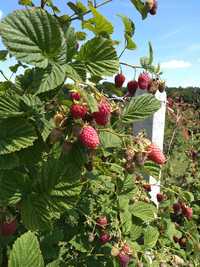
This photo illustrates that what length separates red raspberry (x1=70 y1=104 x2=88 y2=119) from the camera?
3.62 ft

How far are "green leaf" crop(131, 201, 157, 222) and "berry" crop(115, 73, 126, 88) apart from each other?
0.58 metres

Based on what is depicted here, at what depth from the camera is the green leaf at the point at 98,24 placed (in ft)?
4.20

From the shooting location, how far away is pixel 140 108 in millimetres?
1433

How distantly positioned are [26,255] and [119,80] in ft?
2.22

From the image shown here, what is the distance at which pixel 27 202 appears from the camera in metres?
1.17

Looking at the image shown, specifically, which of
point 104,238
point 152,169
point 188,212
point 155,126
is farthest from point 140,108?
point 155,126

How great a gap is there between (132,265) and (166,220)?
2.94 ft

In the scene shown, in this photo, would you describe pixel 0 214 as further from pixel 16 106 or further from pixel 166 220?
pixel 166 220

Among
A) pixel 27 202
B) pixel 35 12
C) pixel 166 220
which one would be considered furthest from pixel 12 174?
pixel 166 220

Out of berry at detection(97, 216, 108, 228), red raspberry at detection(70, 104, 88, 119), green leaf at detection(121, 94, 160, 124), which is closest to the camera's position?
red raspberry at detection(70, 104, 88, 119)

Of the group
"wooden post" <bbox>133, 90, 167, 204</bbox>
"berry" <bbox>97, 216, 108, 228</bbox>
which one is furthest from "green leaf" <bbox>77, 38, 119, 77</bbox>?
"wooden post" <bbox>133, 90, 167, 204</bbox>

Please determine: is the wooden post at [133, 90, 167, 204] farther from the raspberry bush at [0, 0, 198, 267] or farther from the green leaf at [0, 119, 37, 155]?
the green leaf at [0, 119, 37, 155]

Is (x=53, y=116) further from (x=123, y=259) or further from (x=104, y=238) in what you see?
(x=104, y=238)

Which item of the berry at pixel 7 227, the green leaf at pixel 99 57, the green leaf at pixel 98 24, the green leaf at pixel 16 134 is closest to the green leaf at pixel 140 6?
the green leaf at pixel 98 24
